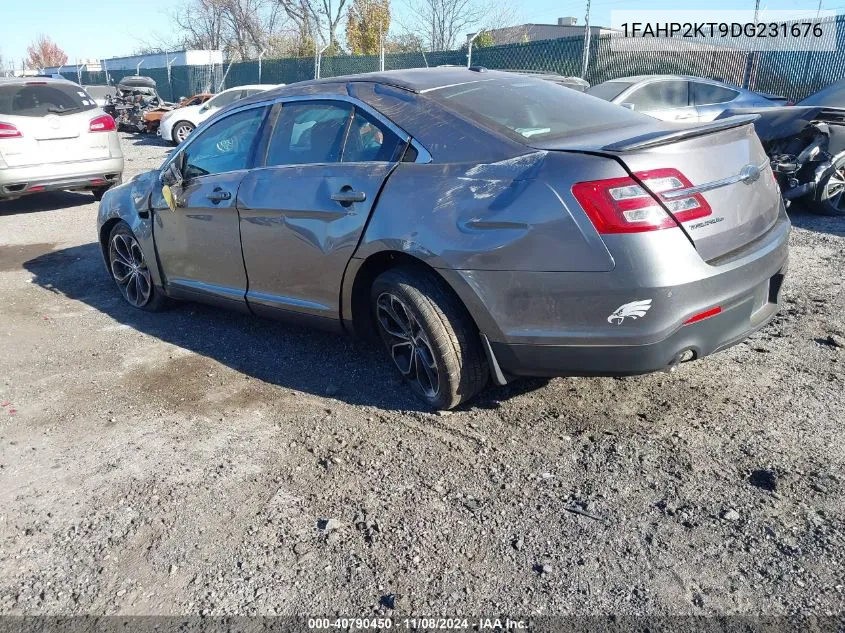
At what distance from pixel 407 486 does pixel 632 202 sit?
57.6 inches

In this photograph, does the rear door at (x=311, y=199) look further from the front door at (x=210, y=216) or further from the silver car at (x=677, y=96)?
the silver car at (x=677, y=96)

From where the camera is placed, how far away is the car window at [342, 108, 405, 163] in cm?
361

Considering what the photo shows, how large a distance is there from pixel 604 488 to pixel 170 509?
177 cm

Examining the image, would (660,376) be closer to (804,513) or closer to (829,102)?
(804,513)

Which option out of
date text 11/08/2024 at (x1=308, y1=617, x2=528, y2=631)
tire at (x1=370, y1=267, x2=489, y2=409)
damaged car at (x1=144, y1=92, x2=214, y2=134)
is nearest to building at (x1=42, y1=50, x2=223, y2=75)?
damaged car at (x1=144, y1=92, x2=214, y2=134)

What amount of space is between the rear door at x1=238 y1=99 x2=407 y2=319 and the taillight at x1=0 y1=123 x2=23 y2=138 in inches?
262

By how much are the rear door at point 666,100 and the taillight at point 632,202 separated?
8.25 m

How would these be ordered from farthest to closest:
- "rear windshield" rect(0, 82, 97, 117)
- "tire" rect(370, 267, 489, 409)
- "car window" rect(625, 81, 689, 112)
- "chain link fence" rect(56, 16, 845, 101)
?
"chain link fence" rect(56, 16, 845, 101), "car window" rect(625, 81, 689, 112), "rear windshield" rect(0, 82, 97, 117), "tire" rect(370, 267, 489, 409)

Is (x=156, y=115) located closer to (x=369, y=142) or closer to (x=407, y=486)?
(x=369, y=142)

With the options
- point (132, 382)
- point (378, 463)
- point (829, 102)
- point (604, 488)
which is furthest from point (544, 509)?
point (829, 102)

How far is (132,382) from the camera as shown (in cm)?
431

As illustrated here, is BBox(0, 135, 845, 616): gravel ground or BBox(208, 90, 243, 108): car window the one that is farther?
BBox(208, 90, 243, 108): car window

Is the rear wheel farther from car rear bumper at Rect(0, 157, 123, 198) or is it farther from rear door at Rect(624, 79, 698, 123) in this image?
rear door at Rect(624, 79, 698, 123)

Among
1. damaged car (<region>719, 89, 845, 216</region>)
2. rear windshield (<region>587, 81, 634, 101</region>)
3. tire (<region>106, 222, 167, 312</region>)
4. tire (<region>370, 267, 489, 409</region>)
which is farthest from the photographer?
rear windshield (<region>587, 81, 634, 101</region>)
